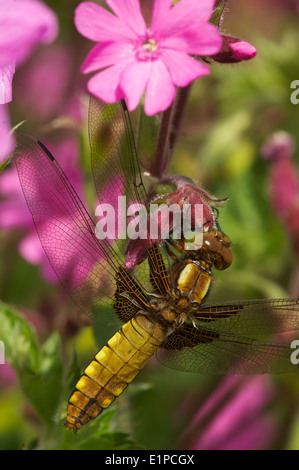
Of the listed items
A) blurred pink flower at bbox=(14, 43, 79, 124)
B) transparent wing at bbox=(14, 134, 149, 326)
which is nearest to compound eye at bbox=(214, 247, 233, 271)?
transparent wing at bbox=(14, 134, 149, 326)

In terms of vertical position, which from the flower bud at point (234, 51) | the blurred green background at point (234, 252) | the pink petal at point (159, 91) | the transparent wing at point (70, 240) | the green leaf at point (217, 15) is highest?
the green leaf at point (217, 15)

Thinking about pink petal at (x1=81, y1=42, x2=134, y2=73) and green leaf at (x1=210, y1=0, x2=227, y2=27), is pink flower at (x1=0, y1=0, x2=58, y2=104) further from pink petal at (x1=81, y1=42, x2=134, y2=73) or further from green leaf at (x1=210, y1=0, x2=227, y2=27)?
green leaf at (x1=210, y1=0, x2=227, y2=27)

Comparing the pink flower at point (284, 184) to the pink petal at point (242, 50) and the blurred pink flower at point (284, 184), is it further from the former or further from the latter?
the pink petal at point (242, 50)

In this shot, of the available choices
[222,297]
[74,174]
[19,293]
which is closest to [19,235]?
[19,293]

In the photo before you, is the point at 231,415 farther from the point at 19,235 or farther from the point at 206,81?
the point at 206,81

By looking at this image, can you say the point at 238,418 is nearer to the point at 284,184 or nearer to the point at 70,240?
the point at 284,184

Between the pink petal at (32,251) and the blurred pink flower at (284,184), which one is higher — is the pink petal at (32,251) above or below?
below

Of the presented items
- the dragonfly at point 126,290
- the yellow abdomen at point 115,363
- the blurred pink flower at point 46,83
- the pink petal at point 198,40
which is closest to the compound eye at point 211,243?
the dragonfly at point 126,290
